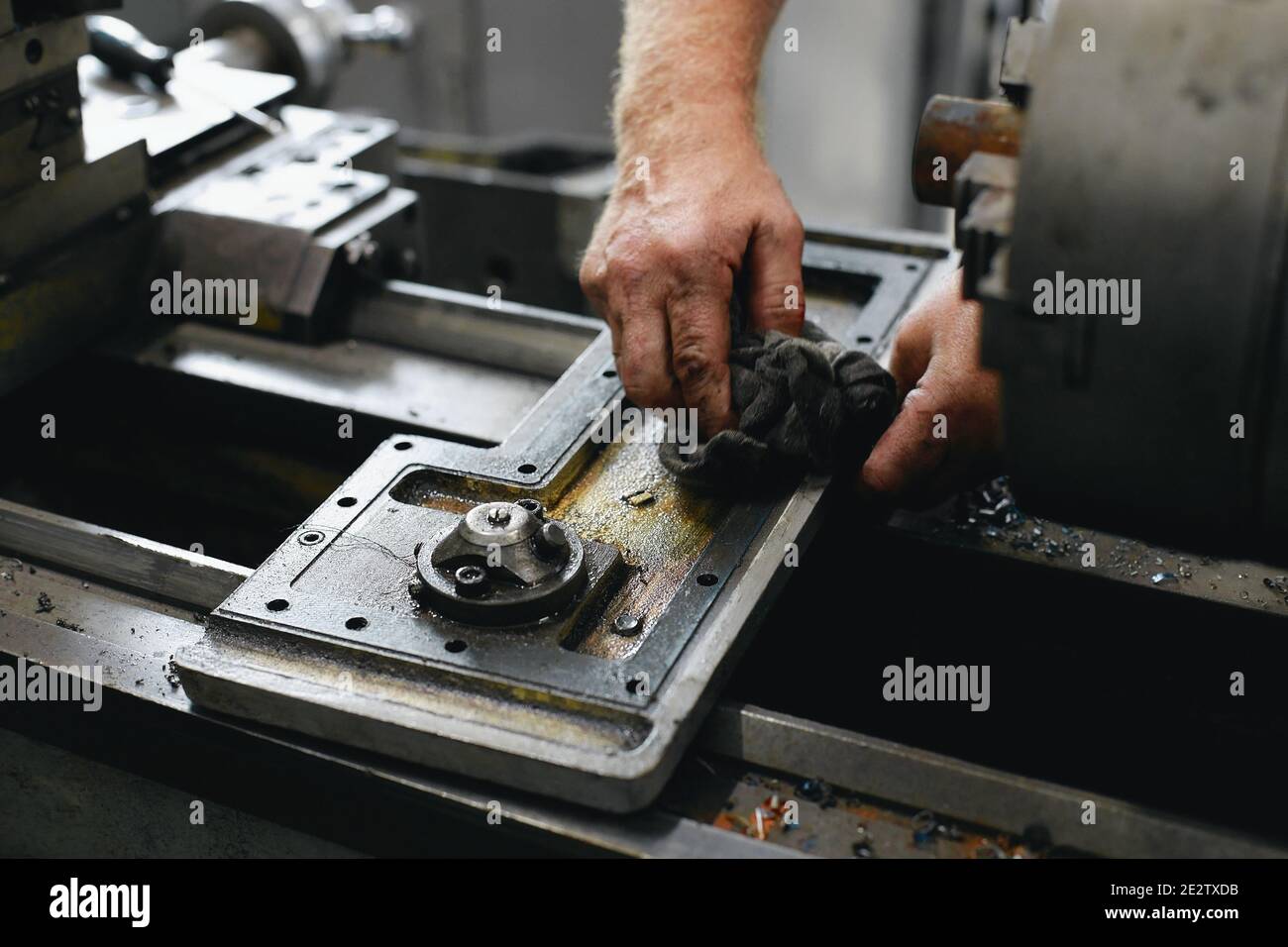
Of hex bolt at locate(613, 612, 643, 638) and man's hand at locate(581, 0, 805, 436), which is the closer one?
hex bolt at locate(613, 612, 643, 638)

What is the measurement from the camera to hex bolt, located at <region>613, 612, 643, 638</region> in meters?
1.05

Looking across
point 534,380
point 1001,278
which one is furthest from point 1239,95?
point 534,380

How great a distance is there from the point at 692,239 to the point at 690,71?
26 centimetres

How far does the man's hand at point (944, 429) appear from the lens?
45.9 inches

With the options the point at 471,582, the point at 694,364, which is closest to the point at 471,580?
the point at 471,582

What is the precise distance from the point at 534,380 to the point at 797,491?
0.45m

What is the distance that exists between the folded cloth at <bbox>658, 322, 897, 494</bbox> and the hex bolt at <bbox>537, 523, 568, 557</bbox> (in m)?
Result: 0.17

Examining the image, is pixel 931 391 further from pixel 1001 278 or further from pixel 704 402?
pixel 1001 278

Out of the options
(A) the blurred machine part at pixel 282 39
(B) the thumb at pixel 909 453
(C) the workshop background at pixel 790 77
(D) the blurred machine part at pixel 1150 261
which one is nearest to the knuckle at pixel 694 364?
(B) the thumb at pixel 909 453

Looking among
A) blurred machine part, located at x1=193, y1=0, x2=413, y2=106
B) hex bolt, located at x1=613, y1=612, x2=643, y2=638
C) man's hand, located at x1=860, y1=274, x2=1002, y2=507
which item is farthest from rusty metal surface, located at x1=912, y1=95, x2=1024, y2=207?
blurred machine part, located at x1=193, y1=0, x2=413, y2=106

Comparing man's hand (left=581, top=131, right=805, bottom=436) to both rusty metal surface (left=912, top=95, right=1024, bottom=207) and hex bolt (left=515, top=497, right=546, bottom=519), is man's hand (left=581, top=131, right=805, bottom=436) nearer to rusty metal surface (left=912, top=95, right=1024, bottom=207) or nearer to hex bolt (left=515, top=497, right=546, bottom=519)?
hex bolt (left=515, top=497, right=546, bottom=519)

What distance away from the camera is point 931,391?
118 cm

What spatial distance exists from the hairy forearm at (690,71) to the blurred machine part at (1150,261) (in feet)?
1.86

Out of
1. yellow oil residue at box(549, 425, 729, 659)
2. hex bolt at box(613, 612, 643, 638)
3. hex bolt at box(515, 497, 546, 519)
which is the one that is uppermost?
hex bolt at box(515, 497, 546, 519)
